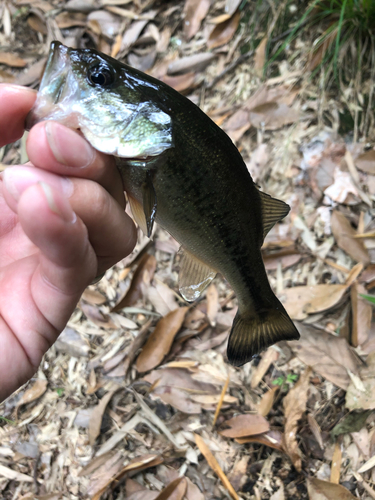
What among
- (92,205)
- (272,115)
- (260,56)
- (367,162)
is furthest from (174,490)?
(260,56)

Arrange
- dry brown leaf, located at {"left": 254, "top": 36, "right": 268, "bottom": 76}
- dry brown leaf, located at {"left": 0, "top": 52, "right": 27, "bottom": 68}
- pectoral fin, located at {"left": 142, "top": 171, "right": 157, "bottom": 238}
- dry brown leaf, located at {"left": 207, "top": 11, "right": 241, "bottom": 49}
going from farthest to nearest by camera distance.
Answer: dry brown leaf, located at {"left": 0, "top": 52, "right": 27, "bottom": 68}, dry brown leaf, located at {"left": 207, "top": 11, "right": 241, "bottom": 49}, dry brown leaf, located at {"left": 254, "top": 36, "right": 268, "bottom": 76}, pectoral fin, located at {"left": 142, "top": 171, "right": 157, "bottom": 238}

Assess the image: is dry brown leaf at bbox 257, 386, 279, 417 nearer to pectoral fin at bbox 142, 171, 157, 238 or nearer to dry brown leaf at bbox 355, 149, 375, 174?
pectoral fin at bbox 142, 171, 157, 238

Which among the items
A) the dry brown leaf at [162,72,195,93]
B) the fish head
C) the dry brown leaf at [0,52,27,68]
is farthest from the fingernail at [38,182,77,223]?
the dry brown leaf at [0,52,27,68]

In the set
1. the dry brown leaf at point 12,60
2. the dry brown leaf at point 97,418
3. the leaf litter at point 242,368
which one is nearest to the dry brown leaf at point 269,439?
the leaf litter at point 242,368

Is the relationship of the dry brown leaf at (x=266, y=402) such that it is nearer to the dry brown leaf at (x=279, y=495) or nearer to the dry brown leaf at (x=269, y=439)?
the dry brown leaf at (x=269, y=439)

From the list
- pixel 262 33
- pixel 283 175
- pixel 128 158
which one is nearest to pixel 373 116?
pixel 283 175

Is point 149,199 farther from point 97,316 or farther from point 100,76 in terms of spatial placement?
point 97,316

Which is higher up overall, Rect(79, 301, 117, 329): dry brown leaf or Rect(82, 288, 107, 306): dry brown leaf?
Rect(82, 288, 107, 306): dry brown leaf
